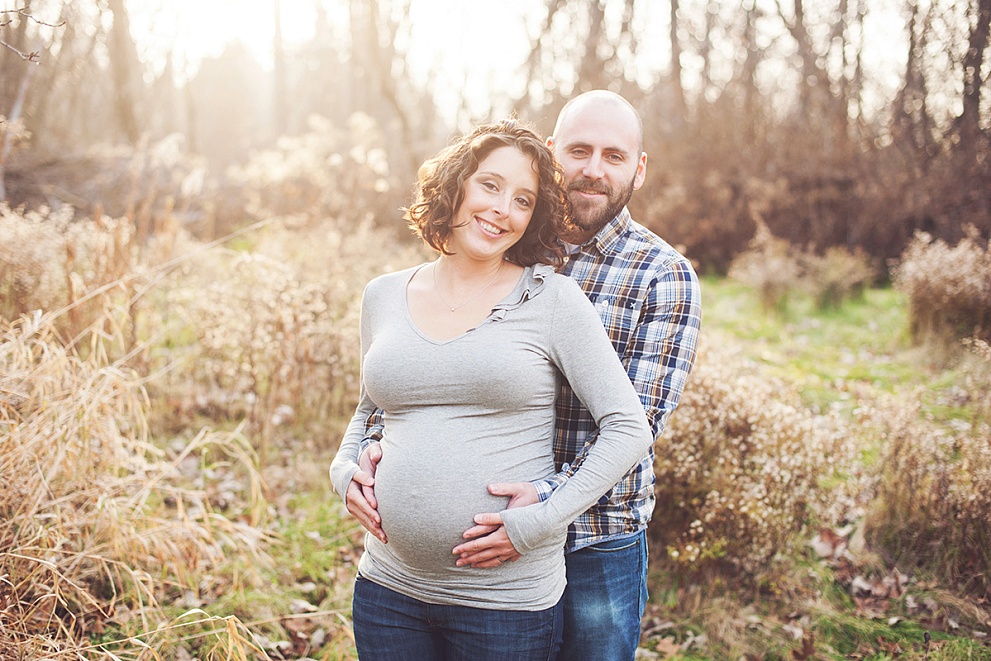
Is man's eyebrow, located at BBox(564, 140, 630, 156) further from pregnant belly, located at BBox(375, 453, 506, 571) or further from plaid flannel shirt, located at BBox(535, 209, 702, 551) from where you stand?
pregnant belly, located at BBox(375, 453, 506, 571)

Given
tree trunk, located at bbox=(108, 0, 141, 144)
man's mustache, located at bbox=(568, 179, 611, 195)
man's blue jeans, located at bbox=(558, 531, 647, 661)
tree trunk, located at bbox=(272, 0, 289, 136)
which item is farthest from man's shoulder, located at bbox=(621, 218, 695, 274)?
tree trunk, located at bbox=(272, 0, 289, 136)

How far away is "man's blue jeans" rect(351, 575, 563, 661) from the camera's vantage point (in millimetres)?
1729

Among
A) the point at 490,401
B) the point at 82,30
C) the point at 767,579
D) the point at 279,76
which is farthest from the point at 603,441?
the point at 279,76

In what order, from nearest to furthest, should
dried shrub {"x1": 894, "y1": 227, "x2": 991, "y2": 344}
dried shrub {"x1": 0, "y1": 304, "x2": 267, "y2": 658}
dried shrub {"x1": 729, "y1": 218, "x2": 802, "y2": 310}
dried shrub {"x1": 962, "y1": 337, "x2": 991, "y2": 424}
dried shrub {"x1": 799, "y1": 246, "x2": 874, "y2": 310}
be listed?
dried shrub {"x1": 0, "y1": 304, "x2": 267, "y2": 658} < dried shrub {"x1": 962, "y1": 337, "x2": 991, "y2": 424} < dried shrub {"x1": 894, "y1": 227, "x2": 991, "y2": 344} < dried shrub {"x1": 729, "y1": 218, "x2": 802, "y2": 310} < dried shrub {"x1": 799, "y1": 246, "x2": 874, "y2": 310}

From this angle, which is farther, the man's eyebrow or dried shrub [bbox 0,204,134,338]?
dried shrub [bbox 0,204,134,338]

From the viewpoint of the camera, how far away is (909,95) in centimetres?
1165

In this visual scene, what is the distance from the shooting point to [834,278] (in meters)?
8.87

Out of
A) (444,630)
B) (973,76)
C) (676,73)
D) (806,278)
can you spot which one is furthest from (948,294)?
(676,73)

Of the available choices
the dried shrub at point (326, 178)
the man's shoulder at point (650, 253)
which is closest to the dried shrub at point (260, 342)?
the man's shoulder at point (650, 253)

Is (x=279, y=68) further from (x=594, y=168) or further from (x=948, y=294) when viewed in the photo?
(x=594, y=168)

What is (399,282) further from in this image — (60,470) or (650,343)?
(60,470)

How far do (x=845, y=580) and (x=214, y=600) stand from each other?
3124mm

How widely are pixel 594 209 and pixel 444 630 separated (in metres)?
1.30

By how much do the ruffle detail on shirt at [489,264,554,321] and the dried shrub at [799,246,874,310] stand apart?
8.03m
